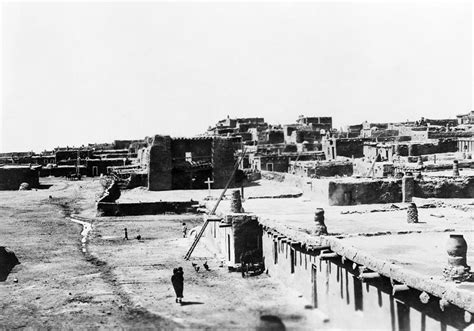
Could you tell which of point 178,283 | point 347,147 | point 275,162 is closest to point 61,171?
point 275,162

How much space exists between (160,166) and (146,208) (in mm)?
7202

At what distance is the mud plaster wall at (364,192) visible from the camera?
26359mm

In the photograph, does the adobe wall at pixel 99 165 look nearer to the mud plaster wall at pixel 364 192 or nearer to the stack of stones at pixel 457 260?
the mud plaster wall at pixel 364 192

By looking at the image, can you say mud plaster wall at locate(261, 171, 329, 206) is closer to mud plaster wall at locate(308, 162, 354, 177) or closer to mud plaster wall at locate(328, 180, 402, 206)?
mud plaster wall at locate(328, 180, 402, 206)

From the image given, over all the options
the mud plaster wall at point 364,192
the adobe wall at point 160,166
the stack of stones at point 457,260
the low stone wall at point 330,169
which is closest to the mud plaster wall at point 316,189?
the mud plaster wall at point 364,192

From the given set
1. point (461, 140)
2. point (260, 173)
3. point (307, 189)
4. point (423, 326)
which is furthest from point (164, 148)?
point (423, 326)

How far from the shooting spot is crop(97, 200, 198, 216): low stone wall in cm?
3738

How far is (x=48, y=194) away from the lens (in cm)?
5075

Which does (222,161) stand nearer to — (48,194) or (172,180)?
(172,180)

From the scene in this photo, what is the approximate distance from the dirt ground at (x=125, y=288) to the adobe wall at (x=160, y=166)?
11260 mm

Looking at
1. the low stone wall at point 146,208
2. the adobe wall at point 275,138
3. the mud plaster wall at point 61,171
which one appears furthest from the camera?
the adobe wall at point 275,138

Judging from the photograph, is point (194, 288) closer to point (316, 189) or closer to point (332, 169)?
point (316, 189)

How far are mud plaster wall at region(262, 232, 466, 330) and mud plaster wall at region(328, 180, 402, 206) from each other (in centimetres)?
697

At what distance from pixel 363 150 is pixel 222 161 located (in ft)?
52.3
